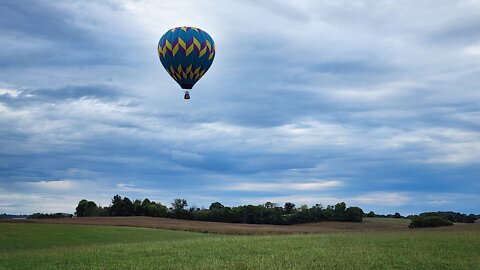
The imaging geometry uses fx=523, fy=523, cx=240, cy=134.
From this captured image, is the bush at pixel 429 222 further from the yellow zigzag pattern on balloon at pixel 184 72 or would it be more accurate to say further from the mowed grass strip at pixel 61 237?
the yellow zigzag pattern on balloon at pixel 184 72

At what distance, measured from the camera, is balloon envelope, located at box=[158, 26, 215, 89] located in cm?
4006

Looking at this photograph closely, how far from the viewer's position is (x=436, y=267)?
23.2 metres

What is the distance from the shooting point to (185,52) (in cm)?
4006

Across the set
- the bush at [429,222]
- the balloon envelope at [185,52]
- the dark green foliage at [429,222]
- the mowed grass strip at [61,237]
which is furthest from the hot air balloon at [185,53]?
the dark green foliage at [429,222]

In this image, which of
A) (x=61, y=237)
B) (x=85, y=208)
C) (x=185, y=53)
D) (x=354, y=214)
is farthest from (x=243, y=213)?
(x=185, y=53)

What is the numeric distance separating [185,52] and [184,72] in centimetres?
176

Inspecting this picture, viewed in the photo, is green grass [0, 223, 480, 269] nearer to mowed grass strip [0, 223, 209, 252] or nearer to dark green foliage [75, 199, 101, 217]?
mowed grass strip [0, 223, 209, 252]

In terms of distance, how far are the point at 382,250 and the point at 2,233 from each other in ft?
123

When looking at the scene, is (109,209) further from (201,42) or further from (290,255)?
(290,255)

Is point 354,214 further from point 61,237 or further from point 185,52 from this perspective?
point 185,52

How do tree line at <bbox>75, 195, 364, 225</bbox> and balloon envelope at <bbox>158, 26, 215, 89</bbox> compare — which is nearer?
balloon envelope at <bbox>158, 26, 215, 89</bbox>

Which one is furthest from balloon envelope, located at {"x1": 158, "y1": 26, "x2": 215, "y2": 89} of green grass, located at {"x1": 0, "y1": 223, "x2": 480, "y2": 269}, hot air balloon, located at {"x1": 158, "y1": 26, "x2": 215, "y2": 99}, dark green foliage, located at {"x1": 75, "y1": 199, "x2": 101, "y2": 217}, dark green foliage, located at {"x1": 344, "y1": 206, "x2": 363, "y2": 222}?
dark green foliage, located at {"x1": 75, "y1": 199, "x2": 101, "y2": 217}

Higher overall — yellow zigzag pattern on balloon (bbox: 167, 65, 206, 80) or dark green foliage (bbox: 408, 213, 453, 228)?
yellow zigzag pattern on balloon (bbox: 167, 65, 206, 80)

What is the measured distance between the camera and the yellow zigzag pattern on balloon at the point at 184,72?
134ft
